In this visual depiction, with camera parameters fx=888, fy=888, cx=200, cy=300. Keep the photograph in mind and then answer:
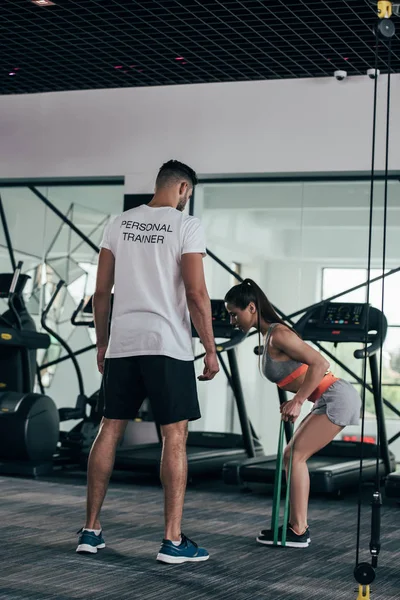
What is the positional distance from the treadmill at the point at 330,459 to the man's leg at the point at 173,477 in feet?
7.55

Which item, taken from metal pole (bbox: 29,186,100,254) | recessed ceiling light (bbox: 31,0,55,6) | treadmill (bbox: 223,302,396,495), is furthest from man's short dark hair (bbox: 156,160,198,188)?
metal pole (bbox: 29,186,100,254)

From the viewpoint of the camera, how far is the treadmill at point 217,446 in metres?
6.46

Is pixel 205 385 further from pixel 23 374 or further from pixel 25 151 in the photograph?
pixel 25 151

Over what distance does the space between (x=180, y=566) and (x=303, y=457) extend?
0.92 meters

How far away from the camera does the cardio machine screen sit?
6262mm

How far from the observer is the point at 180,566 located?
11.5 ft

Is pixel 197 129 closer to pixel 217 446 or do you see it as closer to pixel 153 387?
pixel 217 446

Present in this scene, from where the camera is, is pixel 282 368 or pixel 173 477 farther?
pixel 282 368

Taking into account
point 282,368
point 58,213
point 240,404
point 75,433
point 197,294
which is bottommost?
point 75,433

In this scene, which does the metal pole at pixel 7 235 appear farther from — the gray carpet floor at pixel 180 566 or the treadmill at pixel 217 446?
the gray carpet floor at pixel 180 566

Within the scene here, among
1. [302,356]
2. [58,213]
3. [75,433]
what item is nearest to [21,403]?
[75,433]

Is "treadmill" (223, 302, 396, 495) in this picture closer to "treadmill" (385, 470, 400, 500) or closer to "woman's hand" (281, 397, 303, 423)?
"treadmill" (385, 470, 400, 500)

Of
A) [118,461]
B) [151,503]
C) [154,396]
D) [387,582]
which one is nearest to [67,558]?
[154,396]

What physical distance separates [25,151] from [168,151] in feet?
4.72
